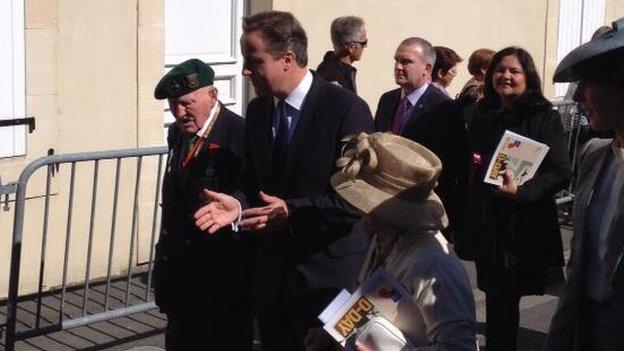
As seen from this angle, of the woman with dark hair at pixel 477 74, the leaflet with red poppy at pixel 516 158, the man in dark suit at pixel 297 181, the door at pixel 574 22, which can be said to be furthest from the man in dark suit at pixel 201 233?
the door at pixel 574 22

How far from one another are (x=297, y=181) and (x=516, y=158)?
2.04 meters

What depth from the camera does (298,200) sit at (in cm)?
462

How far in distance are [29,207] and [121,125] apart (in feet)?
3.43

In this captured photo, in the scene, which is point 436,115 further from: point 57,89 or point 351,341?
point 351,341

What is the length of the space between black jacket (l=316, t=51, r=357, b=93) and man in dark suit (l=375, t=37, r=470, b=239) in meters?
1.23

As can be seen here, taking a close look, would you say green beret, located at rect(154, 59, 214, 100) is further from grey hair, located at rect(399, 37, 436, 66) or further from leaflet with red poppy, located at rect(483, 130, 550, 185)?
grey hair, located at rect(399, 37, 436, 66)

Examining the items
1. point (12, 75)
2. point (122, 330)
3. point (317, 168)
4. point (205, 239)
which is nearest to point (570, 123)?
point (122, 330)

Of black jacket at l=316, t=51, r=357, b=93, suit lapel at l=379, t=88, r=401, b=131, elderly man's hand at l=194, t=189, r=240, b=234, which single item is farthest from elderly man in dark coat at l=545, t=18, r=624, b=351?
black jacket at l=316, t=51, r=357, b=93

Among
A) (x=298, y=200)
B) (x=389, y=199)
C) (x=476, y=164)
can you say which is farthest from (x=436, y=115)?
(x=389, y=199)

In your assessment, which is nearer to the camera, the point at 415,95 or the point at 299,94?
the point at 299,94

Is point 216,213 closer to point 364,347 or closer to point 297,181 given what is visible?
point 297,181

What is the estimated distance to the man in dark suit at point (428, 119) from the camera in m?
7.02

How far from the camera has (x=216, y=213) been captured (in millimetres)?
4527

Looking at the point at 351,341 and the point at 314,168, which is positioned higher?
the point at 314,168
